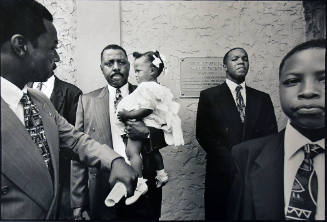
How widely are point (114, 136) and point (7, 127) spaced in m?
0.67

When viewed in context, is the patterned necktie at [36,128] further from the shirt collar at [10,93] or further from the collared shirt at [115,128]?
the collared shirt at [115,128]

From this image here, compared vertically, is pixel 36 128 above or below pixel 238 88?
below

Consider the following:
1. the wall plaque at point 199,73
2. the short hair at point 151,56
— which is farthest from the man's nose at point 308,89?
the short hair at point 151,56

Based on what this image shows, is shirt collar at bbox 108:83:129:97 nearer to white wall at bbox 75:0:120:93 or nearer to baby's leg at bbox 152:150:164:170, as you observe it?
white wall at bbox 75:0:120:93

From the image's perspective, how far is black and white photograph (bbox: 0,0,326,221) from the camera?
219 cm

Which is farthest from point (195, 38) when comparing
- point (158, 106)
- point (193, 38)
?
point (158, 106)

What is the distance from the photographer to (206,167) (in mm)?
2371

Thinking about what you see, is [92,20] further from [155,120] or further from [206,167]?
[206,167]

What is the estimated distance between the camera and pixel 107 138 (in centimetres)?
232

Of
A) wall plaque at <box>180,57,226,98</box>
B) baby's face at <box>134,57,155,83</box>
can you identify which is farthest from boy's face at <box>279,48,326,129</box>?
baby's face at <box>134,57,155,83</box>

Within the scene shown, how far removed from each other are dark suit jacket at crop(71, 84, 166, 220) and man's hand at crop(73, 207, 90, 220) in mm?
30

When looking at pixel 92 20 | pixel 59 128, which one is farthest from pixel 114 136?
pixel 92 20

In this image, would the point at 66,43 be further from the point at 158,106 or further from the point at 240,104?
the point at 240,104

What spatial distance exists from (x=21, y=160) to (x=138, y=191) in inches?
29.4
